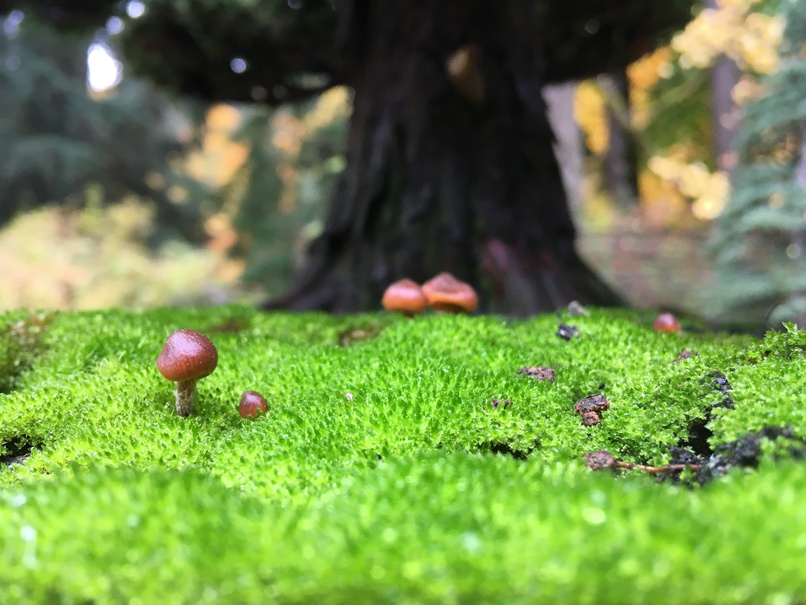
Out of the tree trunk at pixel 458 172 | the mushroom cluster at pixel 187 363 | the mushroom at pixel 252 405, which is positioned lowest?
the mushroom at pixel 252 405

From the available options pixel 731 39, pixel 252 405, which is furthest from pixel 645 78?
pixel 252 405

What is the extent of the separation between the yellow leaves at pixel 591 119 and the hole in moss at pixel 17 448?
1667 cm

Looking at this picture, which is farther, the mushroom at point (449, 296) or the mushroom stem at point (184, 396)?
the mushroom at point (449, 296)

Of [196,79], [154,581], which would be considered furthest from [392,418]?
[196,79]

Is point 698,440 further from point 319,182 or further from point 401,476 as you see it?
point 319,182

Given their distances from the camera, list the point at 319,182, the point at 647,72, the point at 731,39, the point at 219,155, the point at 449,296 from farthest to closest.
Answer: the point at 219,155
the point at 647,72
the point at 319,182
the point at 731,39
the point at 449,296

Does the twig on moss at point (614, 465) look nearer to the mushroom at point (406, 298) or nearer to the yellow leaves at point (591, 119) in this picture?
the mushroom at point (406, 298)

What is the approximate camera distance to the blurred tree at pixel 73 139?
13625 millimetres

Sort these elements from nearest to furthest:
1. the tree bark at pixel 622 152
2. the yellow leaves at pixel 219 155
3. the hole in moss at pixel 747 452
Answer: the hole in moss at pixel 747 452 → the tree bark at pixel 622 152 → the yellow leaves at pixel 219 155

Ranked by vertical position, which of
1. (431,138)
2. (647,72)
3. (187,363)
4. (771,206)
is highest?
(647,72)

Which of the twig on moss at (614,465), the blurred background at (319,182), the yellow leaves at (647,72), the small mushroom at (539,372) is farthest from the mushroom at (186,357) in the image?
the yellow leaves at (647,72)

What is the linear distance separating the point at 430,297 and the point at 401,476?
5.49ft

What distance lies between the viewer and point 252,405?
6.27 feet

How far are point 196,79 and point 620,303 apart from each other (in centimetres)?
422
